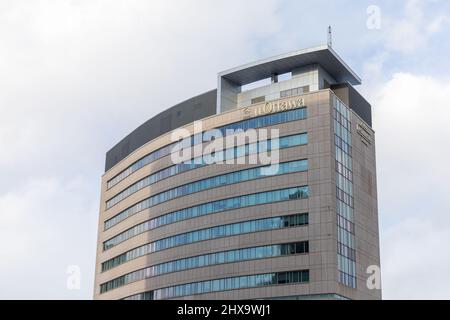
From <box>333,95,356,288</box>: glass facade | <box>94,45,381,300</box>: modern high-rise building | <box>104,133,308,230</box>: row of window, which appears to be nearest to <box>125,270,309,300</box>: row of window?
<box>94,45,381,300</box>: modern high-rise building

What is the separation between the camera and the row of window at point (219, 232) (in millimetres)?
98312

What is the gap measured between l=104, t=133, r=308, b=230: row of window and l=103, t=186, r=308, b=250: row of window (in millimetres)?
3333

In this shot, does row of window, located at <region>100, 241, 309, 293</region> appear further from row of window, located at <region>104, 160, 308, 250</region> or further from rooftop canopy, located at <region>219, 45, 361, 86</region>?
rooftop canopy, located at <region>219, 45, 361, 86</region>

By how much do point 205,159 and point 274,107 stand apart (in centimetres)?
1657

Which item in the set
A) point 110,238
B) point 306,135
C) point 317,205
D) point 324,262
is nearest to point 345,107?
point 306,135

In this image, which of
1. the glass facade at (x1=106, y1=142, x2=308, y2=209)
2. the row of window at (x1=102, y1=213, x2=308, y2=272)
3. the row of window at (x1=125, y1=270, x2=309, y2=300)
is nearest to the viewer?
the row of window at (x1=125, y1=270, x2=309, y2=300)

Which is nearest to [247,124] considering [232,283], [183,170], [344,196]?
[183,170]

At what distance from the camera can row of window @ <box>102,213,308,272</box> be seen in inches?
3871

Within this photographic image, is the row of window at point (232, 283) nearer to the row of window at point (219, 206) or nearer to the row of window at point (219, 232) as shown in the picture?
the row of window at point (219, 232)

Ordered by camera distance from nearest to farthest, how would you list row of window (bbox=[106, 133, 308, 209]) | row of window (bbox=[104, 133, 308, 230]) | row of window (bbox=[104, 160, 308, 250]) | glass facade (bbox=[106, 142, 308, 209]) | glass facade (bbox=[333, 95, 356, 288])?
glass facade (bbox=[333, 95, 356, 288])
row of window (bbox=[104, 160, 308, 250])
row of window (bbox=[104, 133, 308, 230])
glass facade (bbox=[106, 142, 308, 209])
row of window (bbox=[106, 133, 308, 209])

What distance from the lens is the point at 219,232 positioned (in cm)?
10731

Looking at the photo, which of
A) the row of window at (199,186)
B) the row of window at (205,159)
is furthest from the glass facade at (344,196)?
the row of window at (199,186)

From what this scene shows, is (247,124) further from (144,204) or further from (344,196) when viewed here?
(144,204)
